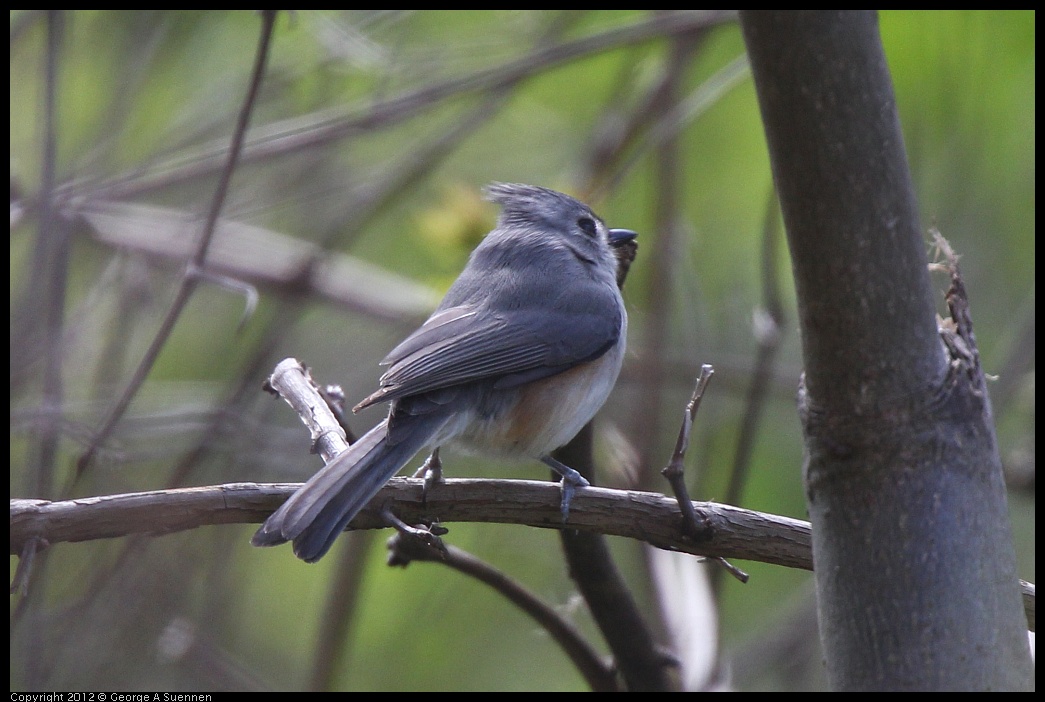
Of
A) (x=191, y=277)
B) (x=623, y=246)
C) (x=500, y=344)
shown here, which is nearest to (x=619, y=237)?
(x=623, y=246)

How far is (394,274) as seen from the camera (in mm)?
4590

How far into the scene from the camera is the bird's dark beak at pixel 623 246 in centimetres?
295

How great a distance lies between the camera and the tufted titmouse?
1.88 m

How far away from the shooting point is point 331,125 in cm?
328

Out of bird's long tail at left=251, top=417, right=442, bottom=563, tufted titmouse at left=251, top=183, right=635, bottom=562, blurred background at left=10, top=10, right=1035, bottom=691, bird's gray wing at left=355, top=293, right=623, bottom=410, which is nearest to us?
bird's long tail at left=251, top=417, right=442, bottom=563

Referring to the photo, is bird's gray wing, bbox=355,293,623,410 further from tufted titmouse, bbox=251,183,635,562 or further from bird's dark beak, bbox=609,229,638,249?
bird's dark beak, bbox=609,229,638,249

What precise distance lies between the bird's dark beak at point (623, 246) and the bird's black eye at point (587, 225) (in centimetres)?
8

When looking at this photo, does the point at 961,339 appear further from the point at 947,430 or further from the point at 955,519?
the point at 955,519

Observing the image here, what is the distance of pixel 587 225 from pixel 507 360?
0.90 meters

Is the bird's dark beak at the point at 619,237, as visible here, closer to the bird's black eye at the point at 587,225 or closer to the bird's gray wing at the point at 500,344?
the bird's black eye at the point at 587,225

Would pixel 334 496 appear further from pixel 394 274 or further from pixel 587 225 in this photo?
pixel 394 274

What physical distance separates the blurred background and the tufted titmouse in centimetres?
30

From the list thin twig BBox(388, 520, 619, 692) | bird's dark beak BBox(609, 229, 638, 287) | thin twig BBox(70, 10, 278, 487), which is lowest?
thin twig BBox(388, 520, 619, 692)

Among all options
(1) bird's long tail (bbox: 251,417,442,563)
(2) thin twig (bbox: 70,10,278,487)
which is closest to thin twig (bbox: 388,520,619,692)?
(1) bird's long tail (bbox: 251,417,442,563)
